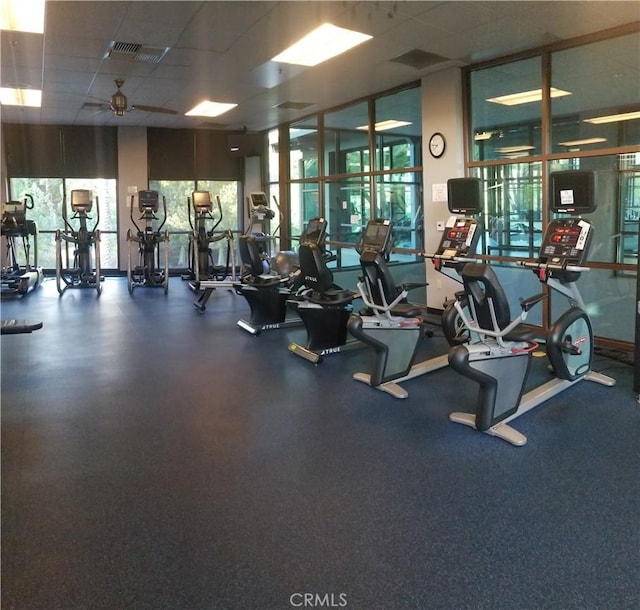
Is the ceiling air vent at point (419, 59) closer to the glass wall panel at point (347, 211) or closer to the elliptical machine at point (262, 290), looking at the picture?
the glass wall panel at point (347, 211)

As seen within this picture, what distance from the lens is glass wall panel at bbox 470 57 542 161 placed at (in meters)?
6.07

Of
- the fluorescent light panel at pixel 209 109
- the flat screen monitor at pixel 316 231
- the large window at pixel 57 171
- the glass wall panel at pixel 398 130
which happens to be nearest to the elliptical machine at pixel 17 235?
the large window at pixel 57 171

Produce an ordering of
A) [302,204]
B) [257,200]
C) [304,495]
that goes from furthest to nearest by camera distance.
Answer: [302,204] < [257,200] < [304,495]

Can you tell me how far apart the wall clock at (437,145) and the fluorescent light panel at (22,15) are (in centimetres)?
424

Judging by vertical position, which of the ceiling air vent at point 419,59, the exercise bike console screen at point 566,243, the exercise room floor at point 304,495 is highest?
the ceiling air vent at point 419,59

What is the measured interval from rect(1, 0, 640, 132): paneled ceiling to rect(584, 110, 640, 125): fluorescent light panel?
2.14 ft

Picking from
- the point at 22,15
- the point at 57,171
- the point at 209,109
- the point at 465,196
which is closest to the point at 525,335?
the point at 465,196

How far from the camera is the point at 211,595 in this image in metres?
2.08

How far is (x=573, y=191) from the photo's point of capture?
4211 mm

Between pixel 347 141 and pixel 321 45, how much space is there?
11.5 ft

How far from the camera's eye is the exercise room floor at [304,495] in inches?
83.8

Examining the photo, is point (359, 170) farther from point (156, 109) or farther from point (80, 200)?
point (80, 200)

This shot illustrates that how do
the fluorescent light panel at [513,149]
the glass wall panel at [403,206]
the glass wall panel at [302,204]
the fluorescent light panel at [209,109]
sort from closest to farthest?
the fluorescent light panel at [513,149] → the glass wall panel at [403,206] → the fluorescent light panel at [209,109] → the glass wall panel at [302,204]

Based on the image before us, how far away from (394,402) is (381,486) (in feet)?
4.24
